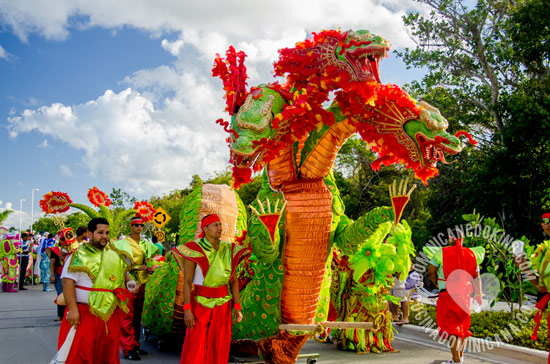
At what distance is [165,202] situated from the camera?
90.9ft

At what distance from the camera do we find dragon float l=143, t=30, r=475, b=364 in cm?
386

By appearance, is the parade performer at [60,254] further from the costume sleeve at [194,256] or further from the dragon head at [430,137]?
the dragon head at [430,137]

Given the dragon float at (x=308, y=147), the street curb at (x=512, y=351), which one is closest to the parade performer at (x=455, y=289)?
the street curb at (x=512, y=351)

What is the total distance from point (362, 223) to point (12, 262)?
43.3 feet

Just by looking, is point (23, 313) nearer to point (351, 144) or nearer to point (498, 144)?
point (498, 144)

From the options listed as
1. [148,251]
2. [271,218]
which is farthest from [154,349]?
[271,218]

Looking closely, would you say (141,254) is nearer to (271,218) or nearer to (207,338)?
(207,338)

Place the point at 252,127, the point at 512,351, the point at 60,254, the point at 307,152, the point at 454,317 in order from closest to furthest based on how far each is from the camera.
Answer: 1. the point at 252,127
2. the point at 307,152
3. the point at 454,317
4. the point at 512,351
5. the point at 60,254

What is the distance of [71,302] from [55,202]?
3.26m

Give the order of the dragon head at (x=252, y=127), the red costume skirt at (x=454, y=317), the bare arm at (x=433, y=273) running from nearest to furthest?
the dragon head at (x=252, y=127) → the red costume skirt at (x=454, y=317) → the bare arm at (x=433, y=273)

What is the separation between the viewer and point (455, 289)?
5.73 metres

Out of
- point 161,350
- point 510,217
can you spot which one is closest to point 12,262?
point 161,350

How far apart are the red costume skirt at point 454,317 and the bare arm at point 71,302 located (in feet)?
13.4

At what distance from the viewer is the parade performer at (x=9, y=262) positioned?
14.0 metres
